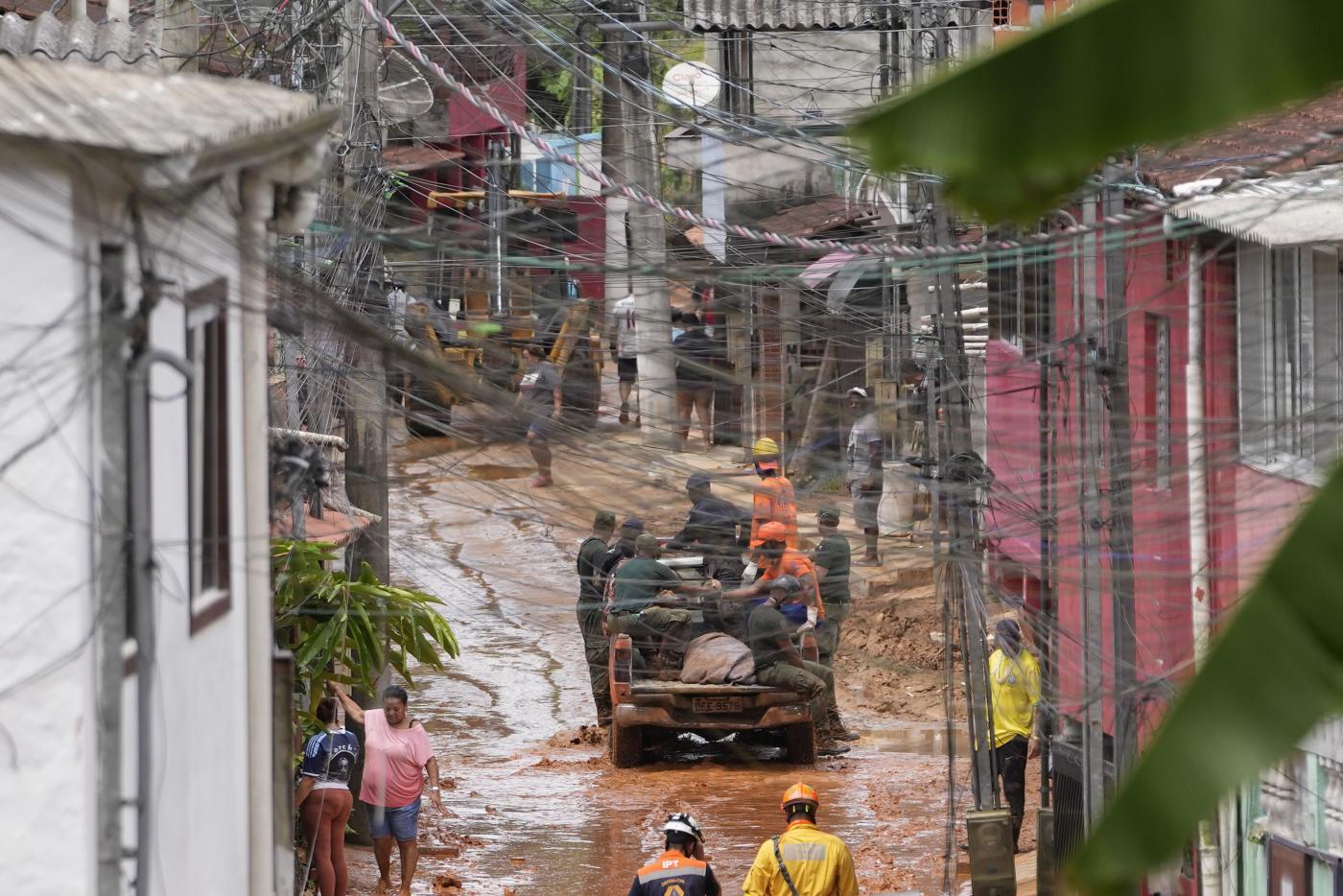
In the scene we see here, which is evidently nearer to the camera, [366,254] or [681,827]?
[681,827]

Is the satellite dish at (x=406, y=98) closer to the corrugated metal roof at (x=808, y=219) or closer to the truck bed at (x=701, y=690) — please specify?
the truck bed at (x=701, y=690)

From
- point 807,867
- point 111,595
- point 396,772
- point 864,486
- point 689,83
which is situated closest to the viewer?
point 111,595

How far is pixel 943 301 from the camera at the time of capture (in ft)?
43.7

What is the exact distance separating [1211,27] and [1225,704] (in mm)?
949

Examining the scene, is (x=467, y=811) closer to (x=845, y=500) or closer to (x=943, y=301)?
(x=943, y=301)

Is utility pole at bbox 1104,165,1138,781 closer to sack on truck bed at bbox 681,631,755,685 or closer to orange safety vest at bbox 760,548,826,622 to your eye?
orange safety vest at bbox 760,548,826,622

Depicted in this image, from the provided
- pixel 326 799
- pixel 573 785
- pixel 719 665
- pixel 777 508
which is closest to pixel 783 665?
pixel 719 665

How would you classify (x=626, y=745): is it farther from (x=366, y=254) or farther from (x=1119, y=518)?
(x=1119, y=518)

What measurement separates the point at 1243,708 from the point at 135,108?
459 centimetres

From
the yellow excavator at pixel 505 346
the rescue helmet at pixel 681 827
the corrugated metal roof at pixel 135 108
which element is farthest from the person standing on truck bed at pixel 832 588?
the corrugated metal roof at pixel 135 108

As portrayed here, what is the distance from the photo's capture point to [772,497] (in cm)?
700

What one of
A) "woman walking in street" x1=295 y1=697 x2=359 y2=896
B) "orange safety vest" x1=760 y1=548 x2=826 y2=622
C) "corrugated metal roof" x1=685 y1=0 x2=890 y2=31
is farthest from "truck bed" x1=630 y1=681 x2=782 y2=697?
"corrugated metal roof" x1=685 y1=0 x2=890 y2=31

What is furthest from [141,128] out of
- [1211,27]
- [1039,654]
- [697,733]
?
[697,733]

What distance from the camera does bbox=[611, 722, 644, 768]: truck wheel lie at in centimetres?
1706
